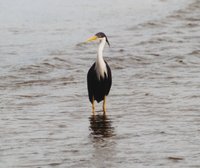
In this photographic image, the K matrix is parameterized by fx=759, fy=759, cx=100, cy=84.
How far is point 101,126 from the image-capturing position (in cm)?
1068

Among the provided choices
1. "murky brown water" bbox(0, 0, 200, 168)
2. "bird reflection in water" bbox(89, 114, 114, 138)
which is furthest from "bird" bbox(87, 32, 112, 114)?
"bird reflection in water" bbox(89, 114, 114, 138)

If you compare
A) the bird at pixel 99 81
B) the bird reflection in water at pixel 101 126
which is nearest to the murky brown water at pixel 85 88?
the bird reflection in water at pixel 101 126

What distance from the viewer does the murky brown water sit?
9.01m

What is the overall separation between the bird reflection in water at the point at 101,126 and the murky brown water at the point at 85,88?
0.01 m

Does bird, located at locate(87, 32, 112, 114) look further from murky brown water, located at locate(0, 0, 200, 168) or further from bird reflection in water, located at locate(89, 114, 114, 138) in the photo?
bird reflection in water, located at locate(89, 114, 114, 138)

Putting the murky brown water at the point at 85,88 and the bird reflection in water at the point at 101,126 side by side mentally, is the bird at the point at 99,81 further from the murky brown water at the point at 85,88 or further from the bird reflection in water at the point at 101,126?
the bird reflection in water at the point at 101,126

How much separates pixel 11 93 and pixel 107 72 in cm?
219

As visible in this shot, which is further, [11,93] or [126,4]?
[126,4]

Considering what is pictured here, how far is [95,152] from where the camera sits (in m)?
9.04

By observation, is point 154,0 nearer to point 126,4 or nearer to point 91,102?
point 126,4

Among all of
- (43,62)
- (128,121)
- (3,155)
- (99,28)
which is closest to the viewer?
(3,155)

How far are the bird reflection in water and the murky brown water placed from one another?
0.01 metres

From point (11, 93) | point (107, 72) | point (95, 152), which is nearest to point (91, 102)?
point (107, 72)

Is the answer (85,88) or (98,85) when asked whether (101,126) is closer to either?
(98,85)
